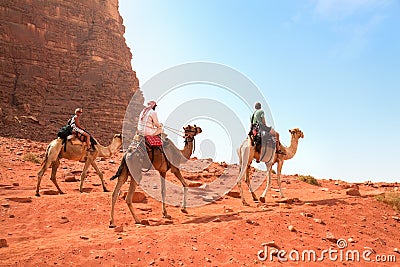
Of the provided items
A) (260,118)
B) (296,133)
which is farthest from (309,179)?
(260,118)

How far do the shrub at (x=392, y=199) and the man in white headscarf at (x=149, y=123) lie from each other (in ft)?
26.6

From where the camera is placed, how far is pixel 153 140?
29.4 feet

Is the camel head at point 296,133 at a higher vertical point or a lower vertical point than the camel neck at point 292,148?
higher

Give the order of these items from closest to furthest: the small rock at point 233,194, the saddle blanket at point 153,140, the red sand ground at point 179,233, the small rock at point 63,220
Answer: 1. the red sand ground at point 179,233
2. the small rock at point 63,220
3. the saddle blanket at point 153,140
4. the small rock at point 233,194

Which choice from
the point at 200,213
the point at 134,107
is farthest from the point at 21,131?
the point at 200,213

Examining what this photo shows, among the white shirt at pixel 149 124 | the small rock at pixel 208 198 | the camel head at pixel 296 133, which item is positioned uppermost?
the camel head at pixel 296 133

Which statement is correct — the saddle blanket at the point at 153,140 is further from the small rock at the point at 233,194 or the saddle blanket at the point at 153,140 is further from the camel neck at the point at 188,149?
the small rock at the point at 233,194

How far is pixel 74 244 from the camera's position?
20.0 feet

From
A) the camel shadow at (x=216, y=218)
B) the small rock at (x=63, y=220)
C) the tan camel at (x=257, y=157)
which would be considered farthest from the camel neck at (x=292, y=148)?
the small rock at (x=63, y=220)

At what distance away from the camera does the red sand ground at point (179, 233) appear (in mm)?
5652

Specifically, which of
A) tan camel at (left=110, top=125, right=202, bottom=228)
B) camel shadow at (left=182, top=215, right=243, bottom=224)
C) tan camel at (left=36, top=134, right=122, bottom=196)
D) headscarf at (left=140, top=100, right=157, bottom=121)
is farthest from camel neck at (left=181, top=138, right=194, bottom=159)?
tan camel at (left=36, top=134, right=122, bottom=196)

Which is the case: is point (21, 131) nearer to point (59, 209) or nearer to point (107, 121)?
point (107, 121)

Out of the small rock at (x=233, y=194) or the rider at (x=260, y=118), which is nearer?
the rider at (x=260, y=118)

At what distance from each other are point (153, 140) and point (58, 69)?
4869 centimetres
